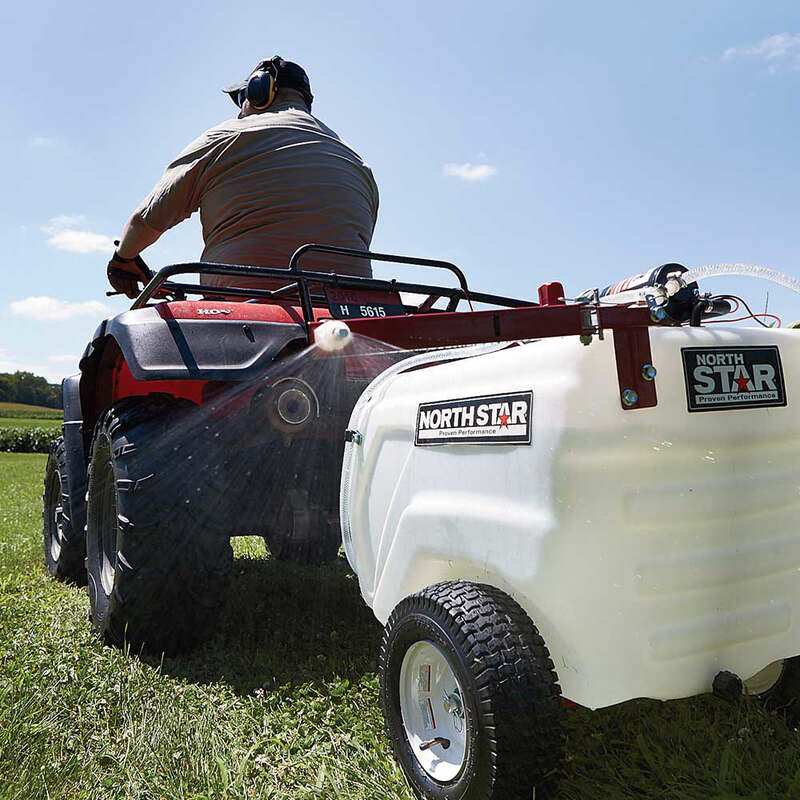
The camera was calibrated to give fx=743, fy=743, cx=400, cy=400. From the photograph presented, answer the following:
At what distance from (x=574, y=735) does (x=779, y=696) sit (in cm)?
50

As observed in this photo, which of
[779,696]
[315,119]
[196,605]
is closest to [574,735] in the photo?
[779,696]

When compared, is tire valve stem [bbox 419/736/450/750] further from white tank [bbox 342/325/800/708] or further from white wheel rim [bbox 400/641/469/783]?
white tank [bbox 342/325/800/708]

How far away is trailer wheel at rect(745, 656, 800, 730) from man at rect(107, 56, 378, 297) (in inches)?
92.2

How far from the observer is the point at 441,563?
1714 millimetres

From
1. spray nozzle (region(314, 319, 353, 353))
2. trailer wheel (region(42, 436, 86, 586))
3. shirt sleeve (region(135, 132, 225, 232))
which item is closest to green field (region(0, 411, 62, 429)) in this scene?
trailer wheel (region(42, 436, 86, 586))

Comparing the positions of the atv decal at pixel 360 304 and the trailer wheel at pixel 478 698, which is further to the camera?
the atv decal at pixel 360 304

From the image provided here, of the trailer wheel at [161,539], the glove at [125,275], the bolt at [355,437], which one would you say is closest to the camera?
the bolt at [355,437]

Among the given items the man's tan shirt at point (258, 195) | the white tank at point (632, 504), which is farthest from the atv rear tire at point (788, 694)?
the man's tan shirt at point (258, 195)

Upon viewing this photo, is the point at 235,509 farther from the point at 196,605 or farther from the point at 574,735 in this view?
the point at 574,735

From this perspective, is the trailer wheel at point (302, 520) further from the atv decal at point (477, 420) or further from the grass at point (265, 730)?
the atv decal at point (477, 420)

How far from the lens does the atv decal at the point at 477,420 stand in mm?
1485

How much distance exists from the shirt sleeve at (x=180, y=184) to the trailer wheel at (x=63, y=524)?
125 centimetres

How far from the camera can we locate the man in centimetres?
344

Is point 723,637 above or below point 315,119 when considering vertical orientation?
below
